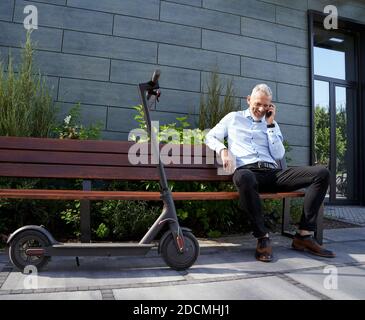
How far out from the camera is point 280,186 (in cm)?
Answer: 327

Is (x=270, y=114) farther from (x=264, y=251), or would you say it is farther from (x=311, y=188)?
(x=264, y=251)

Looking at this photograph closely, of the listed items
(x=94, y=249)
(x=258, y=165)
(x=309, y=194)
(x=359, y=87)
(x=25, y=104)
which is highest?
(x=359, y=87)

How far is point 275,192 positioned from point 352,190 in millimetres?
4273

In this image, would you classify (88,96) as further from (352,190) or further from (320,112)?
(352,190)

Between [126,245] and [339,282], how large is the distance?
54.3 inches

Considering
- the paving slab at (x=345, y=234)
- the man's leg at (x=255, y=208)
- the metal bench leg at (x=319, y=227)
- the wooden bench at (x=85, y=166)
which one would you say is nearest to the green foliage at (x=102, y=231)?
the wooden bench at (x=85, y=166)

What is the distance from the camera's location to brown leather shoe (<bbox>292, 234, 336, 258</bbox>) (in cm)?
302

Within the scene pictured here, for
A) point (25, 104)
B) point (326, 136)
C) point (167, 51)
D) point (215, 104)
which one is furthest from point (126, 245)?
point (326, 136)

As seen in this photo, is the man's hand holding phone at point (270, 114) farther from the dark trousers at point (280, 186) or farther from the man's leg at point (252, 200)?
the man's leg at point (252, 200)

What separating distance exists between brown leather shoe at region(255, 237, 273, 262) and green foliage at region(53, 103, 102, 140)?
2.14 meters

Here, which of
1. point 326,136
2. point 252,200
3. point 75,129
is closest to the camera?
point 252,200

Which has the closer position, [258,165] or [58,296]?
[58,296]

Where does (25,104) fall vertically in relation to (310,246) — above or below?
above

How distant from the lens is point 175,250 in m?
2.48
